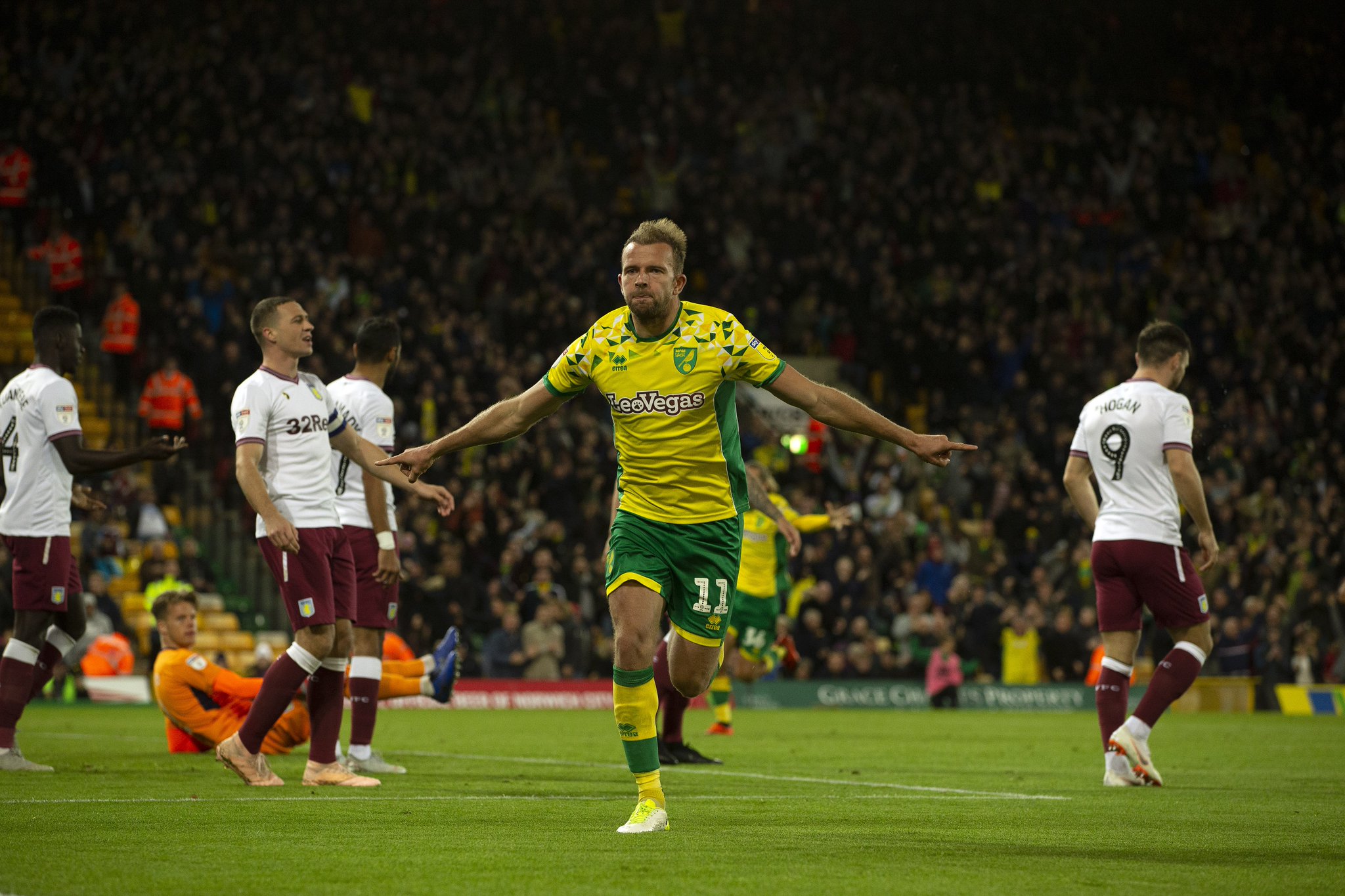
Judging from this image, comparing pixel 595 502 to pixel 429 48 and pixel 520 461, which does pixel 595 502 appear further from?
pixel 429 48

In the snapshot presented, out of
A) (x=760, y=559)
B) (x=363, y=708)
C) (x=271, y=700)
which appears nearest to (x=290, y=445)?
(x=271, y=700)

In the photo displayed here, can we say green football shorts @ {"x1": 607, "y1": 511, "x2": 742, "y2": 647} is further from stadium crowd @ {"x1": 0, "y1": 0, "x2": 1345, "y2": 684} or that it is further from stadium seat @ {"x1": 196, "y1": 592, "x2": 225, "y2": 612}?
stadium seat @ {"x1": 196, "y1": 592, "x2": 225, "y2": 612}

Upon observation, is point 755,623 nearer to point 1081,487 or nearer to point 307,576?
point 1081,487

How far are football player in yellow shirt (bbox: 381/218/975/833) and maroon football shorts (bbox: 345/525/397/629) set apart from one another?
142 inches

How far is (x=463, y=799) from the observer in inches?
353

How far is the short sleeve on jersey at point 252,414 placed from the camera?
9.41m

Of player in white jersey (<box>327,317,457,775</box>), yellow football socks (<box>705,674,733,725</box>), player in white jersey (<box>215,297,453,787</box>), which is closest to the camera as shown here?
player in white jersey (<box>215,297,453,787</box>)

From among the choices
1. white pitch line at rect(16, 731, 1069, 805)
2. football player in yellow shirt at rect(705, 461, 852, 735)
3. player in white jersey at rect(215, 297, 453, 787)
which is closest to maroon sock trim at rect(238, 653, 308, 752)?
player in white jersey at rect(215, 297, 453, 787)

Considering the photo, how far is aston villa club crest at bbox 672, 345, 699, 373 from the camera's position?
7484mm

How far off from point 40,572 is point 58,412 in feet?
3.43

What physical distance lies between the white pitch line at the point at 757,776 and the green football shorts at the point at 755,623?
110 inches

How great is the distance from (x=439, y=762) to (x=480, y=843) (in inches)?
214

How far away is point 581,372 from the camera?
25.1 feet

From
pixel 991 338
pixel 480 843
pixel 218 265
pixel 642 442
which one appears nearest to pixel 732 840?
pixel 480 843
